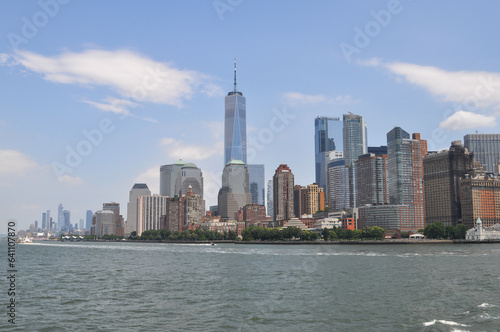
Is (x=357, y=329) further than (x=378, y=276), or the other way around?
(x=378, y=276)

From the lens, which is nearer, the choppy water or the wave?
the wave

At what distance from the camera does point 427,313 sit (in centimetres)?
4506

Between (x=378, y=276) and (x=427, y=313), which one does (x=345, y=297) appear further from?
(x=378, y=276)

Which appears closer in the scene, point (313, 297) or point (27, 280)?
point (313, 297)

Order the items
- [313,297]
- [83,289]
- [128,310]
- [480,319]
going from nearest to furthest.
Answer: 1. [480,319]
2. [128,310]
3. [313,297]
4. [83,289]

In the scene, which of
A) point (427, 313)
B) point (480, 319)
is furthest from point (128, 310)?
point (480, 319)

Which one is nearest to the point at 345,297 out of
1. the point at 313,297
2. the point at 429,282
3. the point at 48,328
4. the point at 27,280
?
the point at 313,297

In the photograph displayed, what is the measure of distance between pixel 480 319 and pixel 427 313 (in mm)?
4408

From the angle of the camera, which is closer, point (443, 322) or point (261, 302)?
point (443, 322)

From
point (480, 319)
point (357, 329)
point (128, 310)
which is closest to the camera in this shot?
point (357, 329)

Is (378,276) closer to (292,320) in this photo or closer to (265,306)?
(265,306)

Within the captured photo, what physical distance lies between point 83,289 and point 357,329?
3705 cm

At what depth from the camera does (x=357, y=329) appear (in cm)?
3925

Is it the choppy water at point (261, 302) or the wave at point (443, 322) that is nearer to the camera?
the wave at point (443, 322)
